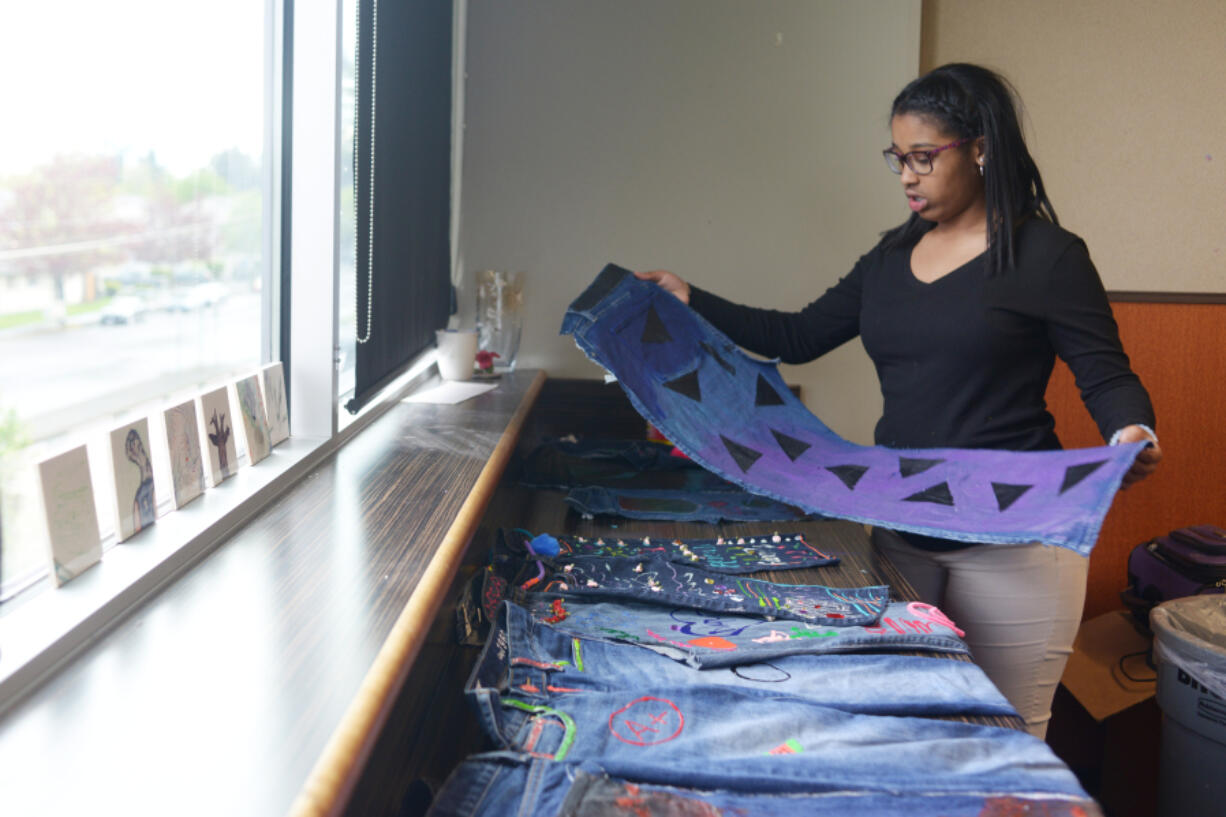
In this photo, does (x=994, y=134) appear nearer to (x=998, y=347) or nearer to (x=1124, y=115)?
(x=998, y=347)

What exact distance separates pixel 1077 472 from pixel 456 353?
1541 millimetres

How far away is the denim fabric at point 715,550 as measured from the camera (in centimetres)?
171

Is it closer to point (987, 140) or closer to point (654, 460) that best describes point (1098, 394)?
point (987, 140)

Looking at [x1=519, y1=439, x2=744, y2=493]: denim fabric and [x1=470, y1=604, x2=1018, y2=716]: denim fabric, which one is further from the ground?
[x1=470, y1=604, x2=1018, y2=716]: denim fabric

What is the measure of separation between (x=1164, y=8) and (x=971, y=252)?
6.06 ft

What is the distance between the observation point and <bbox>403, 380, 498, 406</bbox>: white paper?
2.29 metres

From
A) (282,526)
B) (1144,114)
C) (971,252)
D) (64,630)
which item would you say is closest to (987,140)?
(971,252)

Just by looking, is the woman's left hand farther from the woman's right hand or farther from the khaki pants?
the woman's right hand

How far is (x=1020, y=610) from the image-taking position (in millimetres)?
1614

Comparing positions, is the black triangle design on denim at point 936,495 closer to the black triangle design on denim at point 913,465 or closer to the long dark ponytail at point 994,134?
the black triangle design on denim at point 913,465

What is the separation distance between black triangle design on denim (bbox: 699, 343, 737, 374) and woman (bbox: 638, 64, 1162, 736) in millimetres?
379

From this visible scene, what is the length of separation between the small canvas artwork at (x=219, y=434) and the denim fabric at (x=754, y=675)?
46 centimetres

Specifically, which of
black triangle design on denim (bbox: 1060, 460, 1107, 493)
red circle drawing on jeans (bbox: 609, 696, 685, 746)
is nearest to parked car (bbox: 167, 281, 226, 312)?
red circle drawing on jeans (bbox: 609, 696, 685, 746)

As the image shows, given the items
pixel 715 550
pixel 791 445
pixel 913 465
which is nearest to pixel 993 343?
pixel 913 465
